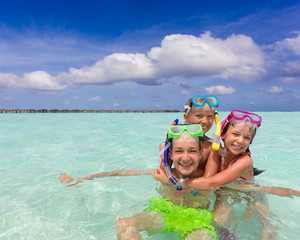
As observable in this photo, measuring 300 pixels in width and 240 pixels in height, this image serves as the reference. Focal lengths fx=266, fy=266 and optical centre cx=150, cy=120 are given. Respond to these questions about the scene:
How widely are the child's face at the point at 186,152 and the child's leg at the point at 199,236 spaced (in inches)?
26.1

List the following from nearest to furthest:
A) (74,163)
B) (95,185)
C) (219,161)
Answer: (219,161), (95,185), (74,163)

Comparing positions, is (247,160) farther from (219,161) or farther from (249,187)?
(249,187)

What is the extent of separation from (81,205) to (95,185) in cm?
96

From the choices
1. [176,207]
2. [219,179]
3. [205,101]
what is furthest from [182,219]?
[205,101]

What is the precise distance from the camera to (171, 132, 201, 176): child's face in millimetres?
2941

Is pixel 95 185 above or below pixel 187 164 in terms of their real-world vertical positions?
below

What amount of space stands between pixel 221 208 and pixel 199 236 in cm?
90

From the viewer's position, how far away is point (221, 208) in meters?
3.32

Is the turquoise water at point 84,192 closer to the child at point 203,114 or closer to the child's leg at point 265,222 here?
the child's leg at point 265,222

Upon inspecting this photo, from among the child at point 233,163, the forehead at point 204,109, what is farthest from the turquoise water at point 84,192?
the forehead at point 204,109

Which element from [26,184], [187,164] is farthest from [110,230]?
[26,184]

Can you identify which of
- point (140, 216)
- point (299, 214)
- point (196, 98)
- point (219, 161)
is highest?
point (196, 98)

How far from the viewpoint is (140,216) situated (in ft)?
9.66

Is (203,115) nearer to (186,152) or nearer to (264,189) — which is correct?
(186,152)
